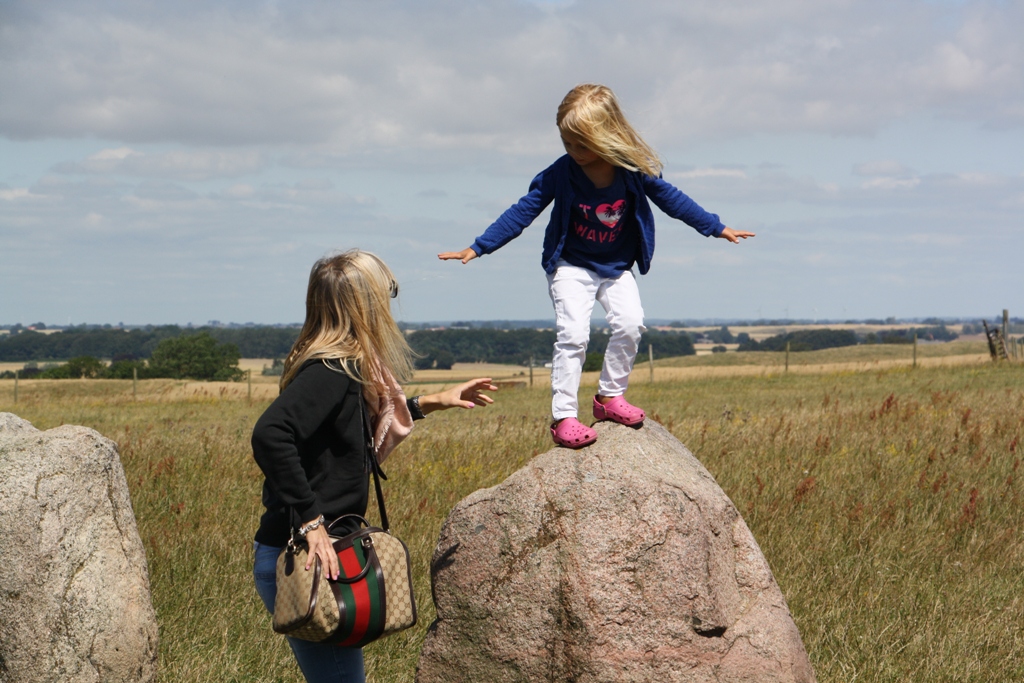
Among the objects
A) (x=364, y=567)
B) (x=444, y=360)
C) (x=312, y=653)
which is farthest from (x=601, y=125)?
(x=444, y=360)

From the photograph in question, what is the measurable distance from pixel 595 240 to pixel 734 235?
2.62 feet

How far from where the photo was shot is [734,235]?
487 centimetres

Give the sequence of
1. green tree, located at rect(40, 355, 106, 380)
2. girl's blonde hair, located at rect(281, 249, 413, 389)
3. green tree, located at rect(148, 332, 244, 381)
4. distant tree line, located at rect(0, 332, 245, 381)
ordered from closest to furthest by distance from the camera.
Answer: girl's blonde hair, located at rect(281, 249, 413, 389) < green tree, located at rect(40, 355, 106, 380) < distant tree line, located at rect(0, 332, 245, 381) < green tree, located at rect(148, 332, 244, 381)

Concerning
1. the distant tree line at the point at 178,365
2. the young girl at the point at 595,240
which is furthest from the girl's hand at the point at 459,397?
the distant tree line at the point at 178,365

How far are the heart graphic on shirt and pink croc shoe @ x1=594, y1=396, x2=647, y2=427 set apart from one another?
0.96 metres

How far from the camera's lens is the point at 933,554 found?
7320mm

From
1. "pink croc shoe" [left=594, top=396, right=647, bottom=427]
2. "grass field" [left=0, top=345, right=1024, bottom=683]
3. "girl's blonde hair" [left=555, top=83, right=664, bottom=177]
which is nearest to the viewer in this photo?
"girl's blonde hair" [left=555, top=83, right=664, bottom=177]

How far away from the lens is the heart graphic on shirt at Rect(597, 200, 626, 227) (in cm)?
471

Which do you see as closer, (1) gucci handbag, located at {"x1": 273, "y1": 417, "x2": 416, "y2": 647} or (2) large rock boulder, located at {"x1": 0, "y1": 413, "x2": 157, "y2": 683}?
(1) gucci handbag, located at {"x1": 273, "y1": 417, "x2": 416, "y2": 647}

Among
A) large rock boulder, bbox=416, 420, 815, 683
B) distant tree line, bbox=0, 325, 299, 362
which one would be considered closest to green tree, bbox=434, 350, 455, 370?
distant tree line, bbox=0, 325, 299, 362

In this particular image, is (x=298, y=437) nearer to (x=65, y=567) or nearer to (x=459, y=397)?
(x=459, y=397)

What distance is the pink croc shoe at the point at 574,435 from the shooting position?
4.50 metres

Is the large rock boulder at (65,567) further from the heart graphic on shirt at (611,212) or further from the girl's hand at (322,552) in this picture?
the heart graphic on shirt at (611,212)

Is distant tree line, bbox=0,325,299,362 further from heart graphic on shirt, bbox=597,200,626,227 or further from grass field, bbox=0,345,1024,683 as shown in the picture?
heart graphic on shirt, bbox=597,200,626,227
